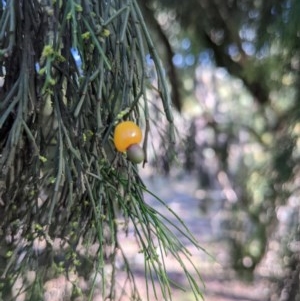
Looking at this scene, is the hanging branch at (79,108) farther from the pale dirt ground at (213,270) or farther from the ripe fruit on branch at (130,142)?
the pale dirt ground at (213,270)

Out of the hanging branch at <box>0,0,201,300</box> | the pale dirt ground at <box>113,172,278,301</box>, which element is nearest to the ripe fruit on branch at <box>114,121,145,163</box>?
the hanging branch at <box>0,0,201,300</box>

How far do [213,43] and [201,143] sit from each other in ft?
2.11

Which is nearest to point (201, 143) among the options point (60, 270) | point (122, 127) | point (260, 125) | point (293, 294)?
point (260, 125)

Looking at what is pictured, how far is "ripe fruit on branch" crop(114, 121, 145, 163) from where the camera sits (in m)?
0.52

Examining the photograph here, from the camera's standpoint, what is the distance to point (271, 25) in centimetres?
164

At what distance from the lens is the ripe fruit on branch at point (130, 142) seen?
0.52 metres

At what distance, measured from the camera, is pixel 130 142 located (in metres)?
0.52

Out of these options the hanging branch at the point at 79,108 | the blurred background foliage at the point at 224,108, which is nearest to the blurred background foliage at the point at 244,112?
the blurred background foliage at the point at 224,108

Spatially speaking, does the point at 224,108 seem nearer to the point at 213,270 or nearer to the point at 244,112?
the point at 244,112

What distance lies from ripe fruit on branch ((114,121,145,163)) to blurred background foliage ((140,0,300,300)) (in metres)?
0.91

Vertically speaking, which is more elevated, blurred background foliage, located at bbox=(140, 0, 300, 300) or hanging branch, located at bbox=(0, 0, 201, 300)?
blurred background foliage, located at bbox=(140, 0, 300, 300)

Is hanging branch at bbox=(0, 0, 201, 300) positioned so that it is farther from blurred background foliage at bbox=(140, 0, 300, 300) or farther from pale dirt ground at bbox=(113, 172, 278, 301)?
pale dirt ground at bbox=(113, 172, 278, 301)

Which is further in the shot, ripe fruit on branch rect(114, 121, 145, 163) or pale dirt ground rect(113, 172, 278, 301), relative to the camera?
pale dirt ground rect(113, 172, 278, 301)

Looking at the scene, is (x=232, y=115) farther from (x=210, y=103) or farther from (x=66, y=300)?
(x=66, y=300)
